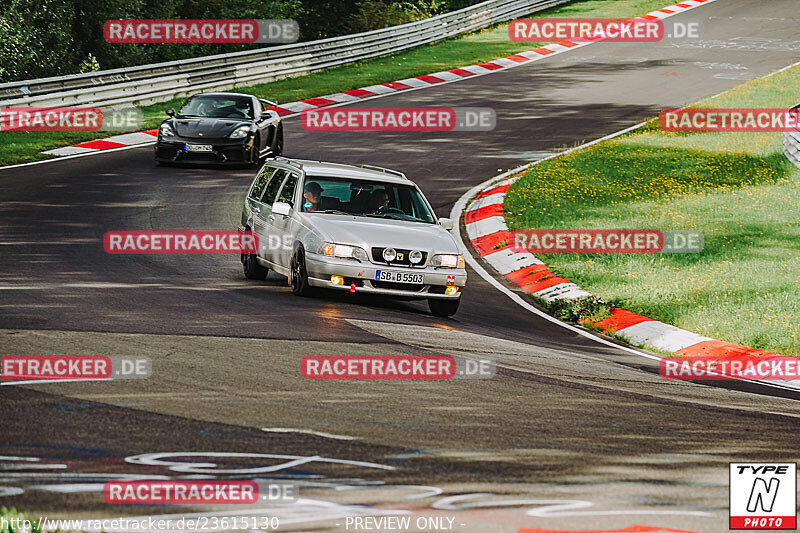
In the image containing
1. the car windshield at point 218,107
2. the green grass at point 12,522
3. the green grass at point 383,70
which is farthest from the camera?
the green grass at point 383,70

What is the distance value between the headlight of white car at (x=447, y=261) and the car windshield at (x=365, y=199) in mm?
992

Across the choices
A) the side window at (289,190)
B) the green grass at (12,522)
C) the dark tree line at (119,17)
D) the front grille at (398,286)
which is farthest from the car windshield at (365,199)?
the dark tree line at (119,17)

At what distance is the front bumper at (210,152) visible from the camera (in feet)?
71.9

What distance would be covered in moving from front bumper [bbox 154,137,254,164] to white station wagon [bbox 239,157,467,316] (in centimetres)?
789

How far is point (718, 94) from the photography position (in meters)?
31.8

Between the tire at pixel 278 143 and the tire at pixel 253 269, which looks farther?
the tire at pixel 278 143

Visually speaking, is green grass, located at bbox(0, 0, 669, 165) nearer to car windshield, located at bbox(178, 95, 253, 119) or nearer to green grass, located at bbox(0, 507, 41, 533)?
car windshield, located at bbox(178, 95, 253, 119)

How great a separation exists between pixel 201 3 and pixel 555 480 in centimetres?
3700

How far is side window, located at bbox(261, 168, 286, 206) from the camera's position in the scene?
13.9 metres

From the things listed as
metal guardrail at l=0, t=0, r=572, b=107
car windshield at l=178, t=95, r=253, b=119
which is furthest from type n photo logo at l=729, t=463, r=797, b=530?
metal guardrail at l=0, t=0, r=572, b=107

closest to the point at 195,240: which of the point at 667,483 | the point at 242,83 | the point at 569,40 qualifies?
the point at 667,483

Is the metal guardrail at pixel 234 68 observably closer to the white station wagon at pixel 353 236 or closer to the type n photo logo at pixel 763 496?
the white station wagon at pixel 353 236

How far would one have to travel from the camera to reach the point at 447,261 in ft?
40.6

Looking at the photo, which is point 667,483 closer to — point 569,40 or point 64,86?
point 64,86
